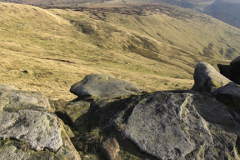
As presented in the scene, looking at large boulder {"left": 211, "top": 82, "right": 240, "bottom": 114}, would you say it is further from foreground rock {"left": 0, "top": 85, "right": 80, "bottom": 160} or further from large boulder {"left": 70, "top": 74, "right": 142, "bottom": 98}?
foreground rock {"left": 0, "top": 85, "right": 80, "bottom": 160}

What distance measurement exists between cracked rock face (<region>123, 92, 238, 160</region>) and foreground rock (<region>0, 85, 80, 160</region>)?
2.83 m

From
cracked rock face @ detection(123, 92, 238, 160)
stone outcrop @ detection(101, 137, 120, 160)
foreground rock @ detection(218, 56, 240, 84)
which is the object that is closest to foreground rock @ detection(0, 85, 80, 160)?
stone outcrop @ detection(101, 137, 120, 160)

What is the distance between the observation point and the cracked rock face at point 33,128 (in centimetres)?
557

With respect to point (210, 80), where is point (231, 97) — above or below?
above

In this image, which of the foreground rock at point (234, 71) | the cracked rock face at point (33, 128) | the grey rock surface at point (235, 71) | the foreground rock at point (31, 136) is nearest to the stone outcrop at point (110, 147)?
the foreground rock at point (31, 136)

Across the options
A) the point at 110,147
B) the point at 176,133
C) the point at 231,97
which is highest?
the point at 231,97

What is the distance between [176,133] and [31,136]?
6.03 m

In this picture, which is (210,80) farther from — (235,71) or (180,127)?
(180,127)

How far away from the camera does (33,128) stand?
232 inches

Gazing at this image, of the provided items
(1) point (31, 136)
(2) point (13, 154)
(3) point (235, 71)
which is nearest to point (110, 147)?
(1) point (31, 136)

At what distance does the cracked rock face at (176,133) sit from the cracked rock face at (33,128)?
3078 millimetres

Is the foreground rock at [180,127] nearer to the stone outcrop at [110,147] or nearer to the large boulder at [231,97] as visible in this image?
the stone outcrop at [110,147]

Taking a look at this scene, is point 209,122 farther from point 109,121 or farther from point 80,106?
point 80,106

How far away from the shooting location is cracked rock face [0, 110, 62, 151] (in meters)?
5.57
